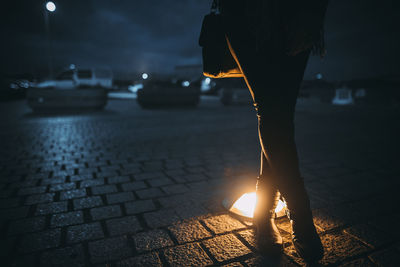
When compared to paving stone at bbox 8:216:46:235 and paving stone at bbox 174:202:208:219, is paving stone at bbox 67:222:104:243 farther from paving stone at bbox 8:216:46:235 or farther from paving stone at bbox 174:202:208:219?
paving stone at bbox 174:202:208:219

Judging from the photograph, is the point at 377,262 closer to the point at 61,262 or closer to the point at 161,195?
the point at 161,195

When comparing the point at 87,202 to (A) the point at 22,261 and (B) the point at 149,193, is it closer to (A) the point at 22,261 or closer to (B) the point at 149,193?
(B) the point at 149,193

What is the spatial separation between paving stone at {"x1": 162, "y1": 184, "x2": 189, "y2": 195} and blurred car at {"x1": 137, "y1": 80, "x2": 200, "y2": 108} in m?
10.2

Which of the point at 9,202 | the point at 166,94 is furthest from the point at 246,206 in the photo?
the point at 166,94

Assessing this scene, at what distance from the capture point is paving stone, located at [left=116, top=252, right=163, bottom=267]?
1.43 metres

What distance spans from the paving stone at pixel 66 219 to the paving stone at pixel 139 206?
394mm

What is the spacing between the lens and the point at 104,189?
2588mm

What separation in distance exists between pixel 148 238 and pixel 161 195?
2.43 feet

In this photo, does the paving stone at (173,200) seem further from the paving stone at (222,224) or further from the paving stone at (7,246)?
the paving stone at (7,246)

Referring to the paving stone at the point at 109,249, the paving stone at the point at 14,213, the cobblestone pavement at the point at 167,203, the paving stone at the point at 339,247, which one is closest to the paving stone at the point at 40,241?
the cobblestone pavement at the point at 167,203

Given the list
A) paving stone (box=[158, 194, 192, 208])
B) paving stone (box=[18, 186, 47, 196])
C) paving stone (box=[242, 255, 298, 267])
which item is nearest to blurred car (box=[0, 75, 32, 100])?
paving stone (box=[18, 186, 47, 196])

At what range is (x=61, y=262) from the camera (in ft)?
4.75

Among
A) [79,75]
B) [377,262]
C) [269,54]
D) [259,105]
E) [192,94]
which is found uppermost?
[79,75]

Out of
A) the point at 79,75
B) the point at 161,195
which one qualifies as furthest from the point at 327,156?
the point at 79,75
